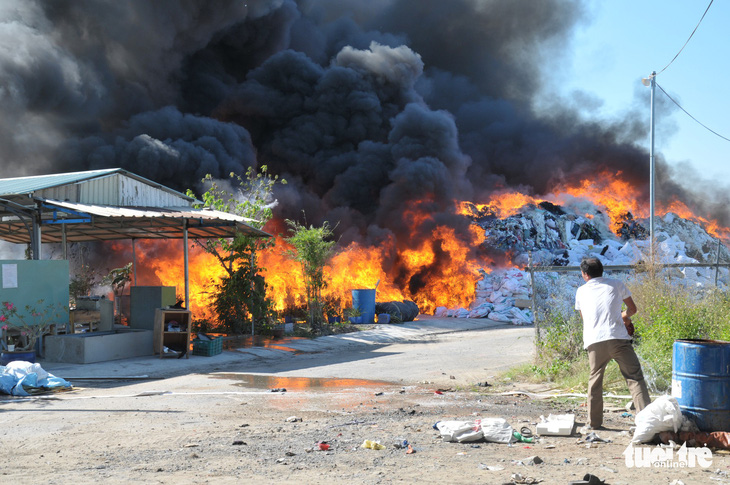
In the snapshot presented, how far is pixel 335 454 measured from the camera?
206 inches

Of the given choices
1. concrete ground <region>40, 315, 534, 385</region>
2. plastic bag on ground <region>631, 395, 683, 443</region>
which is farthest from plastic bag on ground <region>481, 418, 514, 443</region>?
concrete ground <region>40, 315, 534, 385</region>

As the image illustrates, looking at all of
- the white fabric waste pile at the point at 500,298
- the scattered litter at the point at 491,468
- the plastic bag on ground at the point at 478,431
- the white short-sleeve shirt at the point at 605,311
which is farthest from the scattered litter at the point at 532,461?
the white fabric waste pile at the point at 500,298

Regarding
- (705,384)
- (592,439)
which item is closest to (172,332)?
(592,439)

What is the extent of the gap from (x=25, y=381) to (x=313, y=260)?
8.96m

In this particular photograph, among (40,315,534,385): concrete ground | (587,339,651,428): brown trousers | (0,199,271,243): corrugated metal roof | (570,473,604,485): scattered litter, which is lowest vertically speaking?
(40,315,534,385): concrete ground

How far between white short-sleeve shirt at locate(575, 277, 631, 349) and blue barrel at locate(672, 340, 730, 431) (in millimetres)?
554

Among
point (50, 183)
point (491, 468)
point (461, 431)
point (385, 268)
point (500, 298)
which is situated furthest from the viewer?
point (385, 268)

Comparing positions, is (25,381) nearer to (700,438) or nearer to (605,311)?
(605,311)

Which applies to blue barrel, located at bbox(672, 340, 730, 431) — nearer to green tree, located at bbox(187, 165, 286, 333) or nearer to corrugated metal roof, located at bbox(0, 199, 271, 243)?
corrugated metal roof, located at bbox(0, 199, 271, 243)

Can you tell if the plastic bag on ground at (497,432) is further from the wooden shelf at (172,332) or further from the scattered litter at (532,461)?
the wooden shelf at (172,332)

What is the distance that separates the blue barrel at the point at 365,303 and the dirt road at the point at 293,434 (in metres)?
8.73

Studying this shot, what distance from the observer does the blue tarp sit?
8586 mm

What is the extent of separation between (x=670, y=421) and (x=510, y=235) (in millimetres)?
21767

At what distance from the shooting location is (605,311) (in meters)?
6.02
